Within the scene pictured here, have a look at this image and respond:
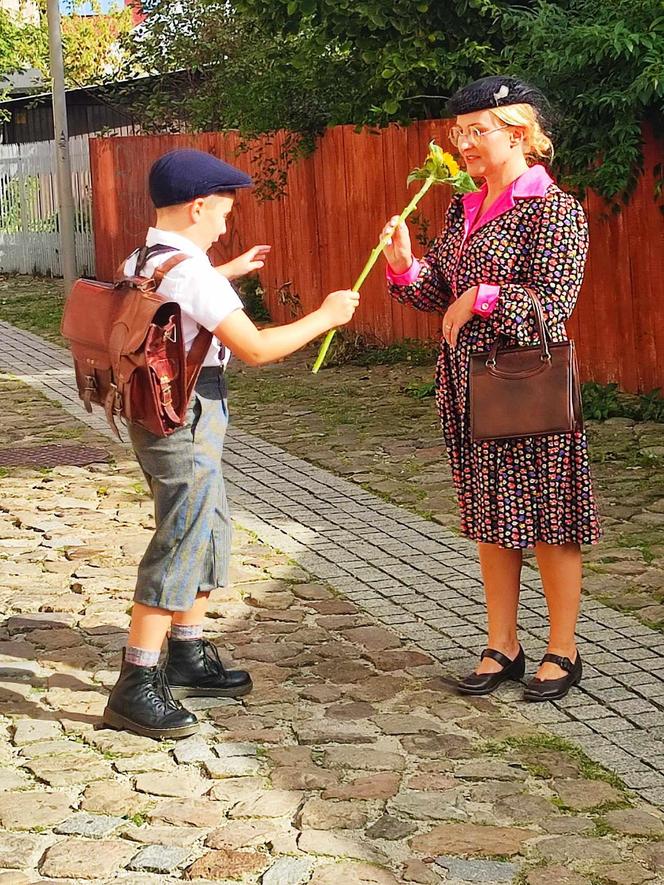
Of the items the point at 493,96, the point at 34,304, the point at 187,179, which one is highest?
the point at 493,96

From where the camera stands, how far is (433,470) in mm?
8414

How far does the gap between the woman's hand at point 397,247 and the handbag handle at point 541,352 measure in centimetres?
40

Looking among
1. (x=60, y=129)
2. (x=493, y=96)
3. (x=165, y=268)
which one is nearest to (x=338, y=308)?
(x=165, y=268)

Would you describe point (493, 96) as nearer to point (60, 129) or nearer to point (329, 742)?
point (329, 742)

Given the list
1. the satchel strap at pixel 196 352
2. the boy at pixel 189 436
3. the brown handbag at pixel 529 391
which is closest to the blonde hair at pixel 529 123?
the brown handbag at pixel 529 391

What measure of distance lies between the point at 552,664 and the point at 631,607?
3.28ft

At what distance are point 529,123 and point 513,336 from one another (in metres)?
0.64

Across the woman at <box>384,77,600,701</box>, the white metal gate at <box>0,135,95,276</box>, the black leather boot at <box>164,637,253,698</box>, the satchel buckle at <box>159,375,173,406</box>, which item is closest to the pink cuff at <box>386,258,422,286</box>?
the woman at <box>384,77,600,701</box>

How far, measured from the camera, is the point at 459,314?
4.58m

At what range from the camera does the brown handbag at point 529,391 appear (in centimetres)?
462

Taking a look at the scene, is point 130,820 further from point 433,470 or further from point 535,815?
point 433,470

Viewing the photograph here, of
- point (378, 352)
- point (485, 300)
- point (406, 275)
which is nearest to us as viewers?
point (485, 300)

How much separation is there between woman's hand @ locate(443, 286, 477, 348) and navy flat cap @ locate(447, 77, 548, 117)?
0.55 metres

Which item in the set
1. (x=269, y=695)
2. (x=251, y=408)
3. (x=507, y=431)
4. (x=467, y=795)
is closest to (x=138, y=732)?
(x=269, y=695)
